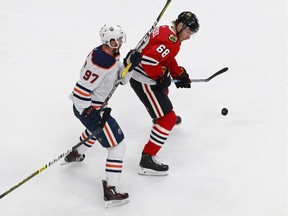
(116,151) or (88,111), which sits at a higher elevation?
(88,111)

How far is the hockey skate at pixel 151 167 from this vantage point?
352 cm

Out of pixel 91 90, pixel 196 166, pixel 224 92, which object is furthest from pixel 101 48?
pixel 224 92

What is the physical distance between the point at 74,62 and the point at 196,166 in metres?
2.25

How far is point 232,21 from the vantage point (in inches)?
241

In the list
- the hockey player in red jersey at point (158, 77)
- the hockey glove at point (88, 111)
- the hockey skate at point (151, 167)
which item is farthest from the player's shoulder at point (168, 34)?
the hockey skate at point (151, 167)

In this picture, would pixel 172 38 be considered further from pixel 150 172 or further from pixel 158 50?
pixel 150 172

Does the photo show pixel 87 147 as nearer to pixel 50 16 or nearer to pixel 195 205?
pixel 195 205

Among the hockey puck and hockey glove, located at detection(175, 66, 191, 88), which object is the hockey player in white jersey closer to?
hockey glove, located at detection(175, 66, 191, 88)

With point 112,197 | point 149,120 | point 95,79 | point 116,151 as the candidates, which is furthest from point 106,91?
point 149,120

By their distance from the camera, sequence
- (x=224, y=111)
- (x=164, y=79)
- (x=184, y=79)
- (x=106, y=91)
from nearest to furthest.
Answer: (x=106, y=91) → (x=164, y=79) → (x=184, y=79) → (x=224, y=111)

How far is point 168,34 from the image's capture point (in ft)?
11.2

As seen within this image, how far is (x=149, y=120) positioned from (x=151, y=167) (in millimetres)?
834

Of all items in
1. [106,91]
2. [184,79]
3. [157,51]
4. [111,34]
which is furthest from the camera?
[184,79]

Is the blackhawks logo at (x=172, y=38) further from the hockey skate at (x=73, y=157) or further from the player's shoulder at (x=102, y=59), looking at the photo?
the hockey skate at (x=73, y=157)
